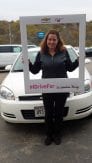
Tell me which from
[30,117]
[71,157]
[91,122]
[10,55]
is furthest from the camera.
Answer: [10,55]

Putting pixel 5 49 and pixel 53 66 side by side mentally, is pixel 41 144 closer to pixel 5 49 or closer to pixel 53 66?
pixel 53 66

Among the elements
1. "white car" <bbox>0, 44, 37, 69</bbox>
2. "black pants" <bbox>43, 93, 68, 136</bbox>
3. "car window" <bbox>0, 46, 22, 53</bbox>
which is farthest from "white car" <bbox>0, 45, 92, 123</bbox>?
"car window" <bbox>0, 46, 22, 53</bbox>

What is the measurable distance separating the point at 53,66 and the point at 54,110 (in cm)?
69

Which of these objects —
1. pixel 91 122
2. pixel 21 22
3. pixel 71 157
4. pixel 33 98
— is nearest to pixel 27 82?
pixel 33 98

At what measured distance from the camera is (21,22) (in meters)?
3.98

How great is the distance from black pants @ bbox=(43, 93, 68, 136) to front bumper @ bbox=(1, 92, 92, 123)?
0.66 ft

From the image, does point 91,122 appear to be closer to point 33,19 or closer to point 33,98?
point 33,98

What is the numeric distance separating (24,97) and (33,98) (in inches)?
5.7

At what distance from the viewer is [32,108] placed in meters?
4.57

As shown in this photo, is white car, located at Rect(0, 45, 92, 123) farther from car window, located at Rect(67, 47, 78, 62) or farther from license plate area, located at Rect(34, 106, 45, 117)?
car window, located at Rect(67, 47, 78, 62)

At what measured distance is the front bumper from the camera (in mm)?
4590

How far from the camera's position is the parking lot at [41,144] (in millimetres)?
3947

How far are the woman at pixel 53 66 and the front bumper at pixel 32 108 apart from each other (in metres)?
0.23

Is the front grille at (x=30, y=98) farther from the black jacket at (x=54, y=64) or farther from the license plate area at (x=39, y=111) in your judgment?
the black jacket at (x=54, y=64)
